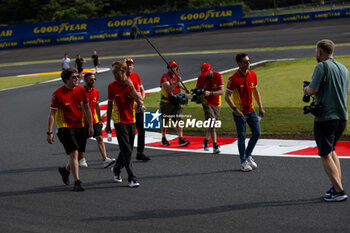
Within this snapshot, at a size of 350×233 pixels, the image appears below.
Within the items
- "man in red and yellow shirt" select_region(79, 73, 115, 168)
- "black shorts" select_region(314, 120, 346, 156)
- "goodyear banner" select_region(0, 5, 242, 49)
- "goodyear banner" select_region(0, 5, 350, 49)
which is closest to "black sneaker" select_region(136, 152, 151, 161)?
"man in red and yellow shirt" select_region(79, 73, 115, 168)

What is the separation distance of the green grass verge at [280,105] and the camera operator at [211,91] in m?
1.90

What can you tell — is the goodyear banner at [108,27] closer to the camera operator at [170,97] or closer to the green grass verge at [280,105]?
the green grass verge at [280,105]

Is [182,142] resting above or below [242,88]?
below

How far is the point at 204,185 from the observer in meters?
7.98

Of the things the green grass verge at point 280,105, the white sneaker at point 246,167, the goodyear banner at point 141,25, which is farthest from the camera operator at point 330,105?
the goodyear banner at point 141,25

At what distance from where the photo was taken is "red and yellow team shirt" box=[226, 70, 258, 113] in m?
8.80

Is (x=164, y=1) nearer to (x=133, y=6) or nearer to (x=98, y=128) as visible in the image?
(x=133, y=6)

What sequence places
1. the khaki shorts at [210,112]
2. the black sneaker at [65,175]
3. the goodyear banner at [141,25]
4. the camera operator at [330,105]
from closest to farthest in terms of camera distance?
the camera operator at [330,105] < the black sneaker at [65,175] < the khaki shorts at [210,112] < the goodyear banner at [141,25]

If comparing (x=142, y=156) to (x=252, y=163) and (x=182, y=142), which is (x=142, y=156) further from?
(x=252, y=163)

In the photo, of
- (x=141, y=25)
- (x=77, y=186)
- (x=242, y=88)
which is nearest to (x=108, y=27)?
(x=141, y=25)

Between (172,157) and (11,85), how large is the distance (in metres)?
20.9

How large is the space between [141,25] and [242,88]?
4808cm

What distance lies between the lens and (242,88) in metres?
8.84

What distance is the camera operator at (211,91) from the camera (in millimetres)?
10195
